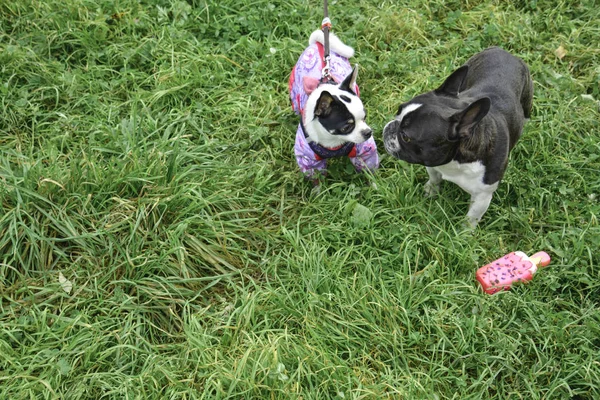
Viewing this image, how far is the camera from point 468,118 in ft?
9.16

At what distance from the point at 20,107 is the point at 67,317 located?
1.79 m

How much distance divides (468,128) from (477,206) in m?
0.62

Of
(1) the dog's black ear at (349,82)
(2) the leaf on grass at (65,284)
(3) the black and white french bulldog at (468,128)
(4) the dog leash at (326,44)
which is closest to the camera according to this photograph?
(3) the black and white french bulldog at (468,128)

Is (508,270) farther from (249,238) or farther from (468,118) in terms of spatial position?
(249,238)

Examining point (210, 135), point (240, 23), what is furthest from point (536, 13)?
point (210, 135)

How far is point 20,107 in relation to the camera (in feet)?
12.9

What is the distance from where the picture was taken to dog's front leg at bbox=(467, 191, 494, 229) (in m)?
3.21

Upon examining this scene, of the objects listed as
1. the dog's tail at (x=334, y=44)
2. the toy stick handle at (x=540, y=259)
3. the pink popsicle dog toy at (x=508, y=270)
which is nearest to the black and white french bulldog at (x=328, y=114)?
the dog's tail at (x=334, y=44)

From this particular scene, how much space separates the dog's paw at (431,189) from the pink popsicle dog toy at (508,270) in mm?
570

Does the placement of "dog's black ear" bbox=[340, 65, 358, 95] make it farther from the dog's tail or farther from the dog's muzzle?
the dog's tail

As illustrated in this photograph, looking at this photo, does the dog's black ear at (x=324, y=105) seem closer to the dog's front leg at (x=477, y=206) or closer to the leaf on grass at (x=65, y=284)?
the dog's front leg at (x=477, y=206)

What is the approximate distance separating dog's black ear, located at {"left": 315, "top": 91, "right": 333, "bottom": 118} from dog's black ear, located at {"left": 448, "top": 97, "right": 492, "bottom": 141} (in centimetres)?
72

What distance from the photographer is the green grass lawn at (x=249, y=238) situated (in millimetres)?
2736

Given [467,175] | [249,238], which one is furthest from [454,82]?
[249,238]
